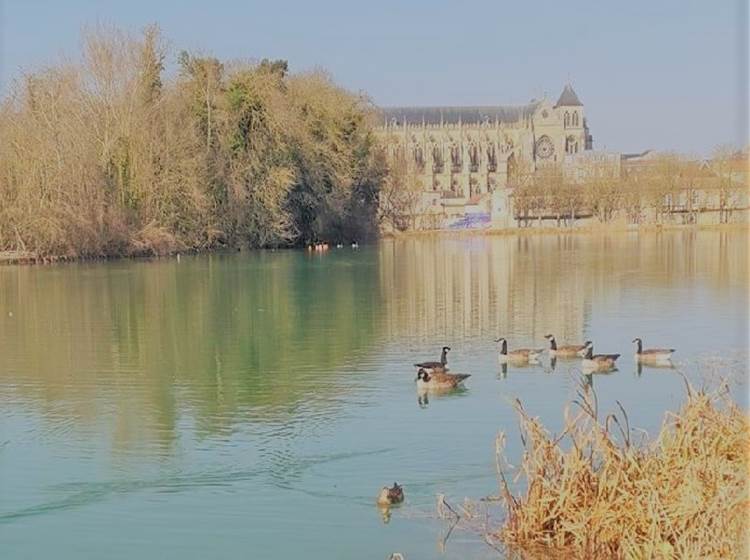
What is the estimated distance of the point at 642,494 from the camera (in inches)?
282

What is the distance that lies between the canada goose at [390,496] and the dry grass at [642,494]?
1428mm

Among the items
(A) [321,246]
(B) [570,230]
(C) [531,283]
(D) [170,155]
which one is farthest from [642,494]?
(B) [570,230]

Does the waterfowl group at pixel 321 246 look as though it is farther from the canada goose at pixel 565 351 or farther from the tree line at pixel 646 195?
the canada goose at pixel 565 351

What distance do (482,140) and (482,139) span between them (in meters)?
0.30

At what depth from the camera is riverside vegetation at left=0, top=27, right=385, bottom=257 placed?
4272 cm

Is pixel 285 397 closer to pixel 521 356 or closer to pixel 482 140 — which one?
pixel 521 356

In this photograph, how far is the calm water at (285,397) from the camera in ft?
30.1

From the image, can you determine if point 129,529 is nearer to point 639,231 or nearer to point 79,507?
point 79,507

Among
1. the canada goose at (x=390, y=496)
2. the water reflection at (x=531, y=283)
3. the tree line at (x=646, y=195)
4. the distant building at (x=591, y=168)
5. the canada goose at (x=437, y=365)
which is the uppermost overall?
the distant building at (x=591, y=168)

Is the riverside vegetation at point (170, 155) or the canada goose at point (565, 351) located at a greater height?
the riverside vegetation at point (170, 155)

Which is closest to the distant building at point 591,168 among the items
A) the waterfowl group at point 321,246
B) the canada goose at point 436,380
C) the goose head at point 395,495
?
the waterfowl group at point 321,246

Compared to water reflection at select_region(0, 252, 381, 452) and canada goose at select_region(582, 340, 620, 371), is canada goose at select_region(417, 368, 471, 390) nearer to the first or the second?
water reflection at select_region(0, 252, 381, 452)

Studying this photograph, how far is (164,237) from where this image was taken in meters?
46.0

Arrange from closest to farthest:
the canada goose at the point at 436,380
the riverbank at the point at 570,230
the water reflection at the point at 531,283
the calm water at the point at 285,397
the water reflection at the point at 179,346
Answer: the calm water at the point at 285,397
the water reflection at the point at 179,346
the canada goose at the point at 436,380
the water reflection at the point at 531,283
the riverbank at the point at 570,230
